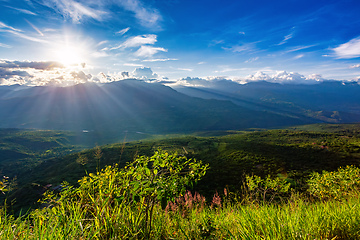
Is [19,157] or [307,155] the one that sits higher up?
[307,155]

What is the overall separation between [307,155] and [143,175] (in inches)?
3134

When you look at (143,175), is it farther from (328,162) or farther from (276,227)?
(328,162)

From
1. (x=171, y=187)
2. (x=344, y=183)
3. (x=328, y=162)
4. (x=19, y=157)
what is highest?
(x=171, y=187)

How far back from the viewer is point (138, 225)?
9.59 feet

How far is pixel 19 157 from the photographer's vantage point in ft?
600

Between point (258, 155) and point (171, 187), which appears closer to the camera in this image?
point (171, 187)

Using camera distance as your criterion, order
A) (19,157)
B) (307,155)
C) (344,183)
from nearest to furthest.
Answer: (344,183), (307,155), (19,157)

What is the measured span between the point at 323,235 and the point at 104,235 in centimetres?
351

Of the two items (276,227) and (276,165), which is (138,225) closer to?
(276,227)

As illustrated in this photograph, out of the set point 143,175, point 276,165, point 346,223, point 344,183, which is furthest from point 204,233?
point 276,165

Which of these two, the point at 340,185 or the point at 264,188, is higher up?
the point at 340,185

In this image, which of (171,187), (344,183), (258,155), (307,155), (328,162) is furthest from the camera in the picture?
(258,155)

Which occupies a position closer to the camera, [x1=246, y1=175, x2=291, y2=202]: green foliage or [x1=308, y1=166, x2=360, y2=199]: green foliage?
[x1=246, y1=175, x2=291, y2=202]: green foliage

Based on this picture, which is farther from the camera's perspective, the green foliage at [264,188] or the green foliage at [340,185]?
the green foliage at [340,185]
